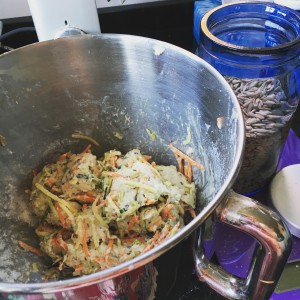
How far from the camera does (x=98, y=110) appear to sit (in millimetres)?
722

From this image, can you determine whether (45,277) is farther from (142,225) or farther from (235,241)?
(235,241)

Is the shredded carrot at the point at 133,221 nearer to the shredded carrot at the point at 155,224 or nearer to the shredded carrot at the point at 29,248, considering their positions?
the shredded carrot at the point at 155,224

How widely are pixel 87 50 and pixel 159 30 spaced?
0.41 m

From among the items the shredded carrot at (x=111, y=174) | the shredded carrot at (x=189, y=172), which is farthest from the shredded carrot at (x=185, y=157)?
the shredded carrot at (x=111, y=174)

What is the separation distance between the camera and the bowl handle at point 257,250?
423 millimetres

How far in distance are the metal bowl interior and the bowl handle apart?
11cm

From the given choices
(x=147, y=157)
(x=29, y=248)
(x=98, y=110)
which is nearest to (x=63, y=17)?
(x=98, y=110)

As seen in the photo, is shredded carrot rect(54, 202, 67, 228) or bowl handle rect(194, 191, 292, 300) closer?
bowl handle rect(194, 191, 292, 300)

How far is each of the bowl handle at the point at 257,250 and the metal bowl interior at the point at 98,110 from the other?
109 mm

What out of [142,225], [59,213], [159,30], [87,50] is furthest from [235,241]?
[159,30]

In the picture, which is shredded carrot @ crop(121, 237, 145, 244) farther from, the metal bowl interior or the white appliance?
the white appliance

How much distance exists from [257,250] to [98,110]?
39 centimetres

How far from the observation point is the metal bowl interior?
597 millimetres

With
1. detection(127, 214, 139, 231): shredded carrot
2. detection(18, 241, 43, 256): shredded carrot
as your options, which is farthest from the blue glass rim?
detection(18, 241, 43, 256): shredded carrot
